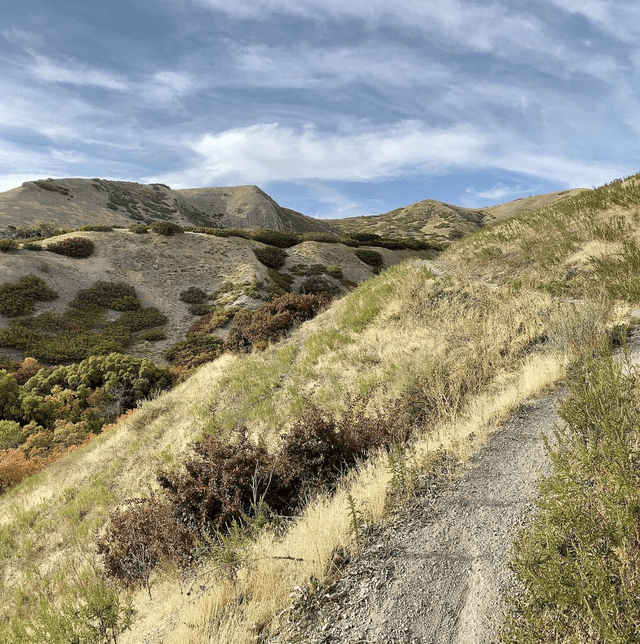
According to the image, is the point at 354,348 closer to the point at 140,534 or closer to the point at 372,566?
the point at 140,534

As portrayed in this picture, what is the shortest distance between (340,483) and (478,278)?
30.1ft

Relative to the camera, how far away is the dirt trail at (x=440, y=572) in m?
2.55

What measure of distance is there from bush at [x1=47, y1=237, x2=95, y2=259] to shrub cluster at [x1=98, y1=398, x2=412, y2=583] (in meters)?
32.8

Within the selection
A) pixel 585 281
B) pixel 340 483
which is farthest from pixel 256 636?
pixel 585 281

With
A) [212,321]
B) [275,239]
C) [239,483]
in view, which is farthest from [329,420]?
[275,239]

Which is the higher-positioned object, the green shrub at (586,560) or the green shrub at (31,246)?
the green shrub at (31,246)

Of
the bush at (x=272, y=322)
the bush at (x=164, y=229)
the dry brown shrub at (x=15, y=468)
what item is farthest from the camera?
the bush at (x=164, y=229)

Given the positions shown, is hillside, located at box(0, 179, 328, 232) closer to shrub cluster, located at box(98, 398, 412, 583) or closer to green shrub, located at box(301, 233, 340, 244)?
green shrub, located at box(301, 233, 340, 244)

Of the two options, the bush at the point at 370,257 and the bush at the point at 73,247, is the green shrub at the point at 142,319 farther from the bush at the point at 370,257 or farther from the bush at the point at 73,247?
the bush at the point at 370,257

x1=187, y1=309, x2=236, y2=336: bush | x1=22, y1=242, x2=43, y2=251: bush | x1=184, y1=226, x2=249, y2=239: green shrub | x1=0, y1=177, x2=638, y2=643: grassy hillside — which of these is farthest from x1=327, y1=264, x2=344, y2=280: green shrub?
x1=22, y1=242, x2=43, y2=251: bush

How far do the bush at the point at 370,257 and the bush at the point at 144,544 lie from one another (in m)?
38.0

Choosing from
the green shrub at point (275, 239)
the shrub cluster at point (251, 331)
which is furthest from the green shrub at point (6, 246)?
the green shrub at point (275, 239)

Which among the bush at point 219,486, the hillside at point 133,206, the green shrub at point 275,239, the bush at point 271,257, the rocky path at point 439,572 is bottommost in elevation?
the bush at point 219,486

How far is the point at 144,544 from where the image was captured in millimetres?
5844
